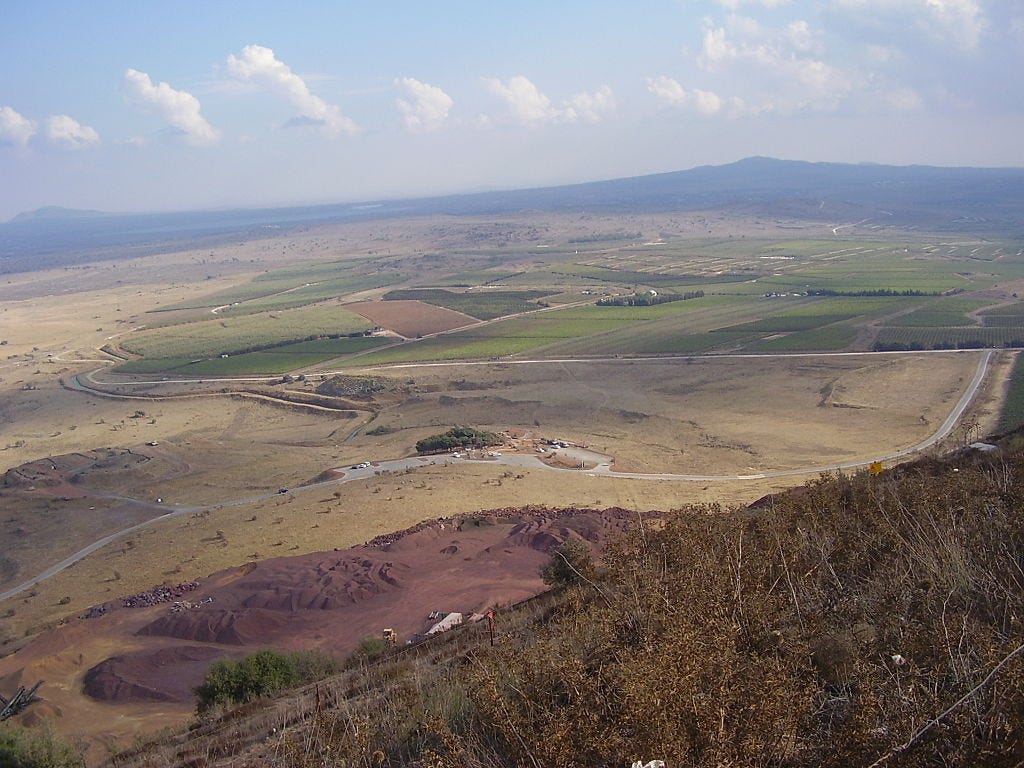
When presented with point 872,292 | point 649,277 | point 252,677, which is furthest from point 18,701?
point 649,277

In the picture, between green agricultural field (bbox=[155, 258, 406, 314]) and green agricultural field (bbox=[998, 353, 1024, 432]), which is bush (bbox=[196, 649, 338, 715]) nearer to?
green agricultural field (bbox=[998, 353, 1024, 432])

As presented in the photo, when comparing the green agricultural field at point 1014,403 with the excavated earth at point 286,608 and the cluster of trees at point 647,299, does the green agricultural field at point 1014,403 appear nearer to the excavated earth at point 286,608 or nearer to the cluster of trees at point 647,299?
the excavated earth at point 286,608

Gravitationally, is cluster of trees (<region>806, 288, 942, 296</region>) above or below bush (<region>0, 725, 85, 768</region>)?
above

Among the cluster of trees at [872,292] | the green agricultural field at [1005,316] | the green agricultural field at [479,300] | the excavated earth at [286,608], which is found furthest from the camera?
the green agricultural field at [479,300]

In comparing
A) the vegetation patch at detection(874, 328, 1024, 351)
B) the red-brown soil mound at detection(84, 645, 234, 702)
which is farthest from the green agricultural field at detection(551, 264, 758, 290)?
the red-brown soil mound at detection(84, 645, 234, 702)

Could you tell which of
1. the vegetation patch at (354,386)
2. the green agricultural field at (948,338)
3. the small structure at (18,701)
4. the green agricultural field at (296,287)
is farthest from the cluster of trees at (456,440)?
the green agricultural field at (296,287)

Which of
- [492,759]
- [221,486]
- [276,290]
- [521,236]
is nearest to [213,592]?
[221,486]
